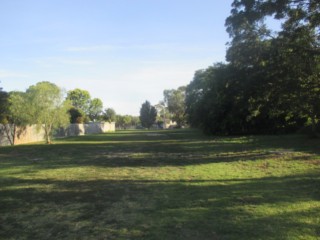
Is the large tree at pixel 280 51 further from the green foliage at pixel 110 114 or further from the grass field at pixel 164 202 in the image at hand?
the green foliage at pixel 110 114

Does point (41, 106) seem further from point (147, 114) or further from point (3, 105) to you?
point (147, 114)

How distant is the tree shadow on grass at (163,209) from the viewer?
548cm

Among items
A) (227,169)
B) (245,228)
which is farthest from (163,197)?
(227,169)

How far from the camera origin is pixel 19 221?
20.7ft

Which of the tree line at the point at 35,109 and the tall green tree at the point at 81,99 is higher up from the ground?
the tall green tree at the point at 81,99

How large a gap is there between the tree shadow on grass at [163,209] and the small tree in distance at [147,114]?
97129 millimetres

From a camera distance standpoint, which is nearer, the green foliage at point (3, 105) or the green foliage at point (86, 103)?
the green foliage at point (3, 105)

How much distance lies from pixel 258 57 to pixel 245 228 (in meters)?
12.4

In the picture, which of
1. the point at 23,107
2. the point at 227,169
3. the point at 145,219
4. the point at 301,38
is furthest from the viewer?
the point at 23,107

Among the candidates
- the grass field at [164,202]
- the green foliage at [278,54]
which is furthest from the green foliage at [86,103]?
the grass field at [164,202]

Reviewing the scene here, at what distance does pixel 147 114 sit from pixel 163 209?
100577 mm

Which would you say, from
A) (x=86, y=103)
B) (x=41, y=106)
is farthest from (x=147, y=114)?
(x=41, y=106)

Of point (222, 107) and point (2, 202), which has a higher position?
point (222, 107)

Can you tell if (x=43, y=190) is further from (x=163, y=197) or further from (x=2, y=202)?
(x=163, y=197)
